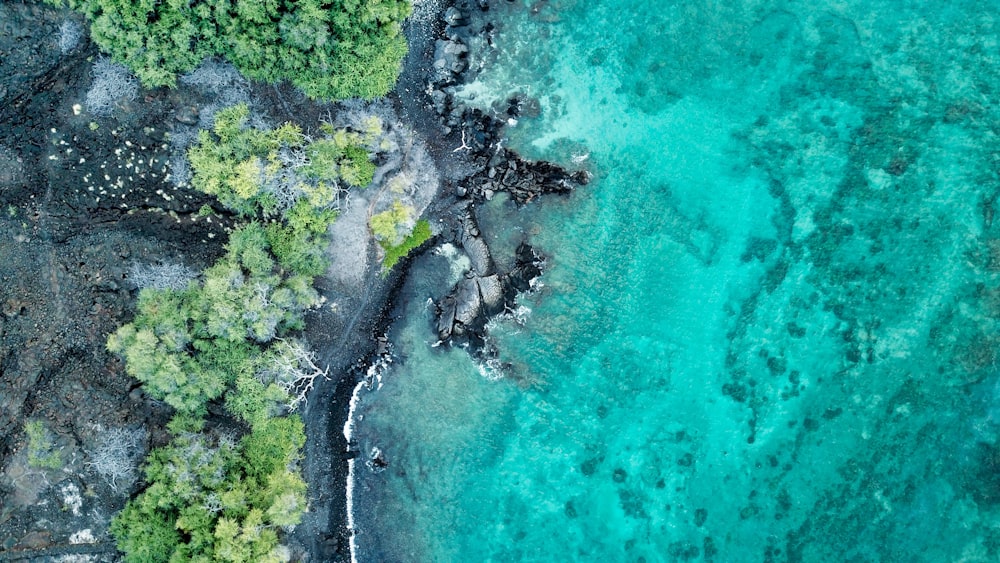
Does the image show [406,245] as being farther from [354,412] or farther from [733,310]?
[733,310]

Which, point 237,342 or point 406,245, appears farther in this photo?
point 406,245

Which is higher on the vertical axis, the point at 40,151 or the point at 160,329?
the point at 40,151

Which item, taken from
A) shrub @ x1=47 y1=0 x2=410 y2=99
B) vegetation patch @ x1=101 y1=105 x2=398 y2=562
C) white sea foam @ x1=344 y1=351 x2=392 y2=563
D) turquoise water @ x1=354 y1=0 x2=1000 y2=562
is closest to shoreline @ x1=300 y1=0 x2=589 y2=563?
white sea foam @ x1=344 y1=351 x2=392 y2=563

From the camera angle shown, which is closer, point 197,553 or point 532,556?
point 197,553

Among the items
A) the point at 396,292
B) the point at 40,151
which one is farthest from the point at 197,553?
the point at 40,151

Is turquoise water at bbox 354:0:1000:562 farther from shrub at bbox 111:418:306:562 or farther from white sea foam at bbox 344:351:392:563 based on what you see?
shrub at bbox 111:418:306:562

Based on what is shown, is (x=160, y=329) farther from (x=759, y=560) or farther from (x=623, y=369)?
(x=759, y=560)

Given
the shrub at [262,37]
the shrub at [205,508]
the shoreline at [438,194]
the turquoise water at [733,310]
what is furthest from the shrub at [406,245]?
the shrub at [205,508]

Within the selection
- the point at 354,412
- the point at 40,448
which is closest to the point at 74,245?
the point at 40,448

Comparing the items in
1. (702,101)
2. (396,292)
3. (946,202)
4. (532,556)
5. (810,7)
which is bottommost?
(532,556)
